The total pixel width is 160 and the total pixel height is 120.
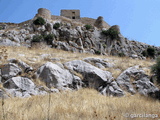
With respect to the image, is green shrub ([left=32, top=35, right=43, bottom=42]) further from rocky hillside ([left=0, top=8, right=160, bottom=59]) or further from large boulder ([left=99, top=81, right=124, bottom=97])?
large boulder ([left=99, top=81, right=124, bottom=97])

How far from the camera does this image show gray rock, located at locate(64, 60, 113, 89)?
6215 millimetres

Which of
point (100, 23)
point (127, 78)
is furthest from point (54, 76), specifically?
point (100, 23)

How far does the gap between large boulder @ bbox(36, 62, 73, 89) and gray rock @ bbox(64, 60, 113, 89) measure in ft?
2.30

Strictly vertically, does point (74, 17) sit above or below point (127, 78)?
above

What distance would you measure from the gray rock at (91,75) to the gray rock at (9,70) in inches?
95.7

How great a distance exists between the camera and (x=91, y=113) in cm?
281

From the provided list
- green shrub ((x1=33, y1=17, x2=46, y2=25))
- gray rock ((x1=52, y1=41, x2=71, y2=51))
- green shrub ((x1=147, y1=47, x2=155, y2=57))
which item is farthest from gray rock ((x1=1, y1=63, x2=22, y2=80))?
green shrub ((x1=147, y1=47, x2=155, y2=57))

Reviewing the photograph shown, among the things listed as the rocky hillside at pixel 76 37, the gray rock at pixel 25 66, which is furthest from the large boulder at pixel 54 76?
the rocky hillside at pixel 76 37

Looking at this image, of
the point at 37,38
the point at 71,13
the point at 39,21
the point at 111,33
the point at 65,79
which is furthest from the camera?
the point at 71,13

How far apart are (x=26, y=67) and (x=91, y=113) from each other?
4.56 m

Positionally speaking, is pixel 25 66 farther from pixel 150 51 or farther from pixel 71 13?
pixel 71 13

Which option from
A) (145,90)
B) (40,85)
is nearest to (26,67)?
(40,85)

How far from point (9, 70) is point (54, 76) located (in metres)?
2.05

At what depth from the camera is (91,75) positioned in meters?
6.41
